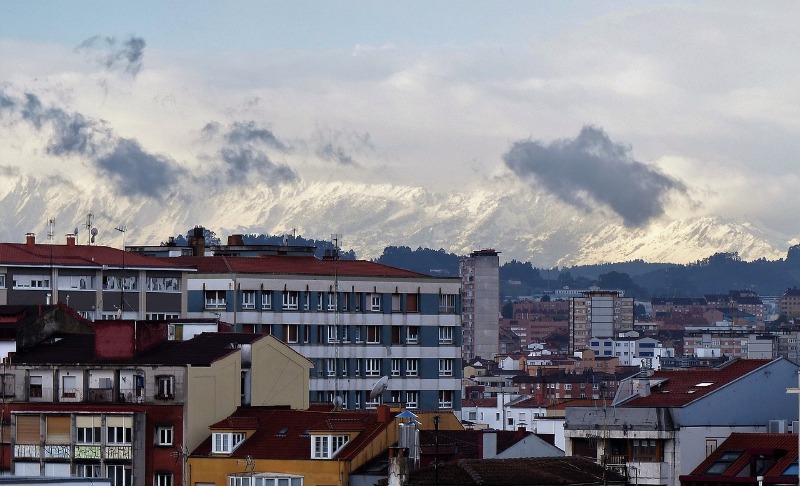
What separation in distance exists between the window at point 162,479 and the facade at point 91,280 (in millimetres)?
43512

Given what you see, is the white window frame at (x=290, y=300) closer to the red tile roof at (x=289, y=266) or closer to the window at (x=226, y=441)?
the red tile roof at (x=289, y=266)

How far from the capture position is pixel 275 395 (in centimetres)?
8356

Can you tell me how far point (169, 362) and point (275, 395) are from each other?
7906mm

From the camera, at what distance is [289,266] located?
128 m

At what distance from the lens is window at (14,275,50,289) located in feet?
392

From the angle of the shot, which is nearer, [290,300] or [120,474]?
[120,474]

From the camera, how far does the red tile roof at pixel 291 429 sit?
233 ft

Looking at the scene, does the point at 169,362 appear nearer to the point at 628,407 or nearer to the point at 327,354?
the point at 628,407

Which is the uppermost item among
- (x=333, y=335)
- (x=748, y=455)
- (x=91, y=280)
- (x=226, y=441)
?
(x=91, y=280)

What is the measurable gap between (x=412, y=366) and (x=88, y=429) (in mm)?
49434

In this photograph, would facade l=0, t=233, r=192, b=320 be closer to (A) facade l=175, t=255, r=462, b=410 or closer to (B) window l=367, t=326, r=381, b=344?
(A) facade l=175, t=255, r=462, b=410

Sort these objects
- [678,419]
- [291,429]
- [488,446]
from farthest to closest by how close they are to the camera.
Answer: [291,429] → [488,446] → [678,419]

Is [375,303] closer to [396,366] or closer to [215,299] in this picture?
[396,366]

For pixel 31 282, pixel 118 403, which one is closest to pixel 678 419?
pixel 118 403
